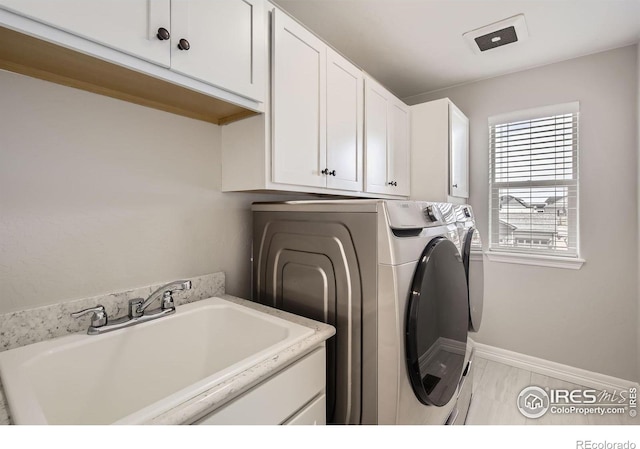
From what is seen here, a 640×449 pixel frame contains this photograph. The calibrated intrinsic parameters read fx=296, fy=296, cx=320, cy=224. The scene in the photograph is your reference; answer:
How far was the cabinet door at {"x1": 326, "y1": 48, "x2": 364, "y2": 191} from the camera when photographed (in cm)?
163

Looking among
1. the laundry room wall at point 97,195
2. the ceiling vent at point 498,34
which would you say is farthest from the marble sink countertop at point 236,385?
the ceiling vent at point 498,34

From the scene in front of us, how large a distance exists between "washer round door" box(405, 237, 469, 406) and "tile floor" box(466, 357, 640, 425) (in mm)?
694

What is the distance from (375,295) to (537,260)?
2064 millimetres

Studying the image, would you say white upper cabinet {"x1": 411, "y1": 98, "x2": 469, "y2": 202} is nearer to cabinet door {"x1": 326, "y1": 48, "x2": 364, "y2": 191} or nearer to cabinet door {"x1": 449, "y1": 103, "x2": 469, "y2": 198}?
cabinet door {"x1": 449, "y1": 103, "x2": 469, "y2": 198}

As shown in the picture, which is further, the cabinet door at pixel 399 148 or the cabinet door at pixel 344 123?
the cabinet door at pixel 399 148

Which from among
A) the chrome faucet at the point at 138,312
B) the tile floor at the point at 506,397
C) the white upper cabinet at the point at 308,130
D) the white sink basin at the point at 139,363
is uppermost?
the white upper cabinet at the point at 308,130

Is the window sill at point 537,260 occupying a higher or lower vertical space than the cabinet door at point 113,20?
lower

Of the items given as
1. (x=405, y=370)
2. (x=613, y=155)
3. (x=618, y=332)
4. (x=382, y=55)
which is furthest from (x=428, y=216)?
(x=618, y=332)

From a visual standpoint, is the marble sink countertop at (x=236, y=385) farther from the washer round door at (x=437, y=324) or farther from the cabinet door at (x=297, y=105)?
the cabinet door at (x=297, y=105)

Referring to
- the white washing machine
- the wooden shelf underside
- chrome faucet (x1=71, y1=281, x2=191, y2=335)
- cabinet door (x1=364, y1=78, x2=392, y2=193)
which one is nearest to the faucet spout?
chrome faucet (x1=71, y1=281, x2=191, y2=335)

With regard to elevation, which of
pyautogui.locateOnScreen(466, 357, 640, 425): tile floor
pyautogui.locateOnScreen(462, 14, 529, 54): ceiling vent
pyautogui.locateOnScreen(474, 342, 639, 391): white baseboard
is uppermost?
pyautogui.locateOnScreen(462, 14, 529, 54): ceiling vent

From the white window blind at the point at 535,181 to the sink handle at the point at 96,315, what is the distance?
284 cm

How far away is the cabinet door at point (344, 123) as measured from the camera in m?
1.63
